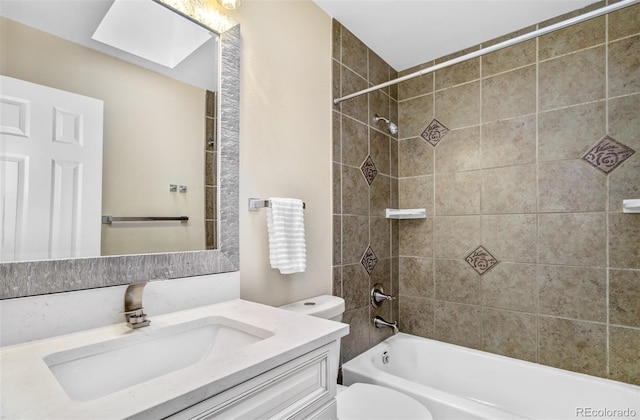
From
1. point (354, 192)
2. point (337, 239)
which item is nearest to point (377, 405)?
point (337, 239)

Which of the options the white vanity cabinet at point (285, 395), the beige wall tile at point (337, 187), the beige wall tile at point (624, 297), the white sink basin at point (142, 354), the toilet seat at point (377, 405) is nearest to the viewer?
the white vanity cabinet at point (285, 395)

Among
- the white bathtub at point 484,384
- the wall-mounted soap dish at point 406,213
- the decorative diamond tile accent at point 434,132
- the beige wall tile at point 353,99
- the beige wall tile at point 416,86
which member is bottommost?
the white bathtub at point 484,384

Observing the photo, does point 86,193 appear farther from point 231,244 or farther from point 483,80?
point 483,80

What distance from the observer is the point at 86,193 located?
911 mm

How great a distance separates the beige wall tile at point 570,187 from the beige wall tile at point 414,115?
2.70 feet

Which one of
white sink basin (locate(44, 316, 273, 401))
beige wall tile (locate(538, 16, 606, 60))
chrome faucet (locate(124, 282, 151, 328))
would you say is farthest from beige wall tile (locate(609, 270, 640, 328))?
chrome faucet (locate(124, 282, 151, 328))

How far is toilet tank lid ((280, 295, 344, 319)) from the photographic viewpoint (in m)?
1.43

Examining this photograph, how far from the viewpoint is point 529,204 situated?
191 centimetres

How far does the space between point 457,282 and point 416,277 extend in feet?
0.95

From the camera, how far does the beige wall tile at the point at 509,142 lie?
1918 mm

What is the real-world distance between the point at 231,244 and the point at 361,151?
112 cm

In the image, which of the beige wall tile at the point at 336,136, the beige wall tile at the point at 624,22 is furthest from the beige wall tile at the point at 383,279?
the beige wall tile at the point at 624,22

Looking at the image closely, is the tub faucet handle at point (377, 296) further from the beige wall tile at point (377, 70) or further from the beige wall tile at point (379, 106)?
the beige wall tile at point (377, 70)

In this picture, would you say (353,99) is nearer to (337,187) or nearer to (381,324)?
(337,187)
